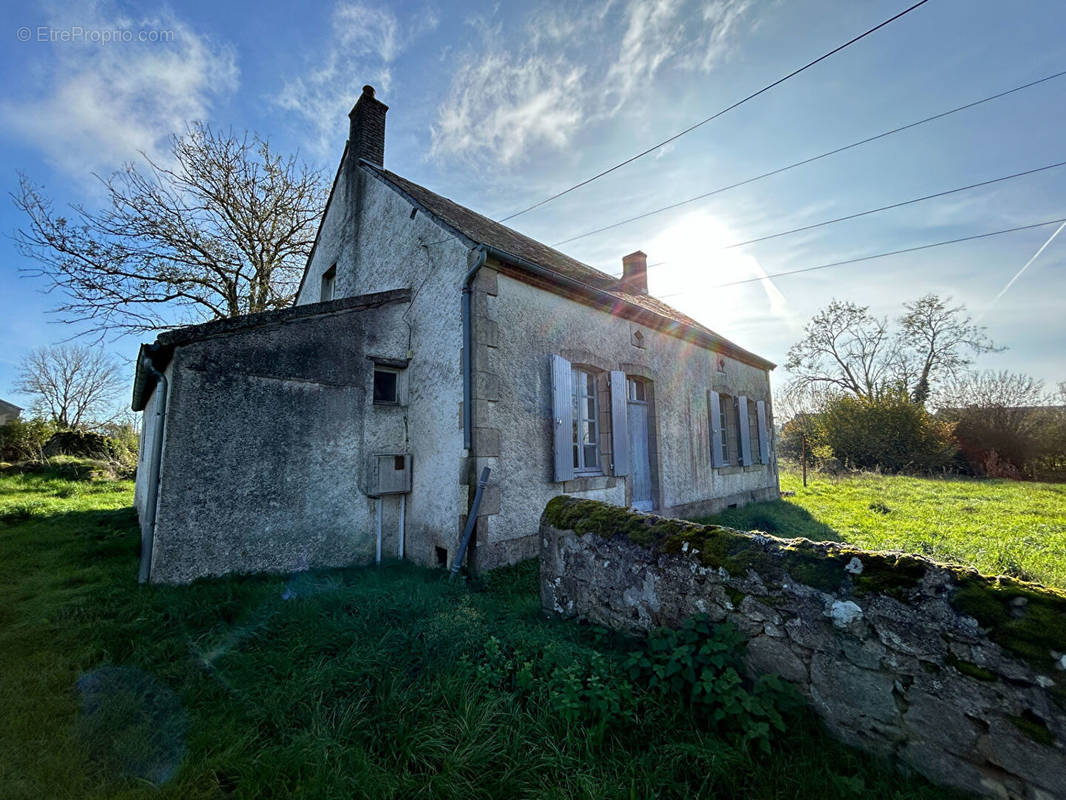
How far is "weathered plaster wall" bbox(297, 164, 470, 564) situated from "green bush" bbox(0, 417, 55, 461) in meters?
14.5

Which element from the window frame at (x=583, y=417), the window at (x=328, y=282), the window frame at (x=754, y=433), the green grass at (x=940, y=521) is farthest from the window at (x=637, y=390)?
the window at (x=328, y=282)

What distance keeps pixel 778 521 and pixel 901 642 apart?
694 centimetres

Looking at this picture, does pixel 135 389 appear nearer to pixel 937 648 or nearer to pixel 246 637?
pixel 246 637

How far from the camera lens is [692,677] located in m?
2.39

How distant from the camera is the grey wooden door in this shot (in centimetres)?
766

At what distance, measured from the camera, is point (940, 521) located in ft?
24.5

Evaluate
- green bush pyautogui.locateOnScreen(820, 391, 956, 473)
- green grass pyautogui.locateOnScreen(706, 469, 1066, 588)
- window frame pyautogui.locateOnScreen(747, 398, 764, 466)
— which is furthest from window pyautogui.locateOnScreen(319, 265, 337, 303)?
green bush pyautogui.locateOnScreen(820, 391, 956, 473)

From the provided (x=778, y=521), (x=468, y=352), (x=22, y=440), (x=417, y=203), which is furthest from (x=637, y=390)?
(x=22, y=440)

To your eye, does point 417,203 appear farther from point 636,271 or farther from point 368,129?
point 636,271

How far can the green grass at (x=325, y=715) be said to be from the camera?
6.48 ft

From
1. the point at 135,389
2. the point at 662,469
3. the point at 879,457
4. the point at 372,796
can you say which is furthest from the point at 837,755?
the point at 879,457

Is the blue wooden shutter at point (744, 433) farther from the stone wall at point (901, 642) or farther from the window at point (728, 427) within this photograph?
the stone wall at point (901, 642)

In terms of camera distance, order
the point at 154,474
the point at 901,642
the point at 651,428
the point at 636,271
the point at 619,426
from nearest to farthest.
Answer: the point at 901,642 < the point at 154,474 < the point at 619,426 < the point at 651,428 < the point at 636,271

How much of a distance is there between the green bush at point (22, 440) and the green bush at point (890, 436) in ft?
96.5
